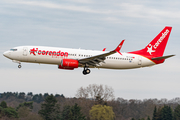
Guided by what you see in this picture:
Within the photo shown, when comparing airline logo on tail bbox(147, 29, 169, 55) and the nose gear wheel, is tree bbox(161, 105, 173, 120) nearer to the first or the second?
airline logo on tail bbox(147, 29, 169, 55)

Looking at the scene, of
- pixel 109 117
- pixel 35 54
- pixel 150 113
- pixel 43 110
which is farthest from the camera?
pixel 150 113

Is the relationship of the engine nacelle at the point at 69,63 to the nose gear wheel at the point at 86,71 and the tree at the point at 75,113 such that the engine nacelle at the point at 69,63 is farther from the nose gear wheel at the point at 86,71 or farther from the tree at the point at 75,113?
the tree at the point at 75,113

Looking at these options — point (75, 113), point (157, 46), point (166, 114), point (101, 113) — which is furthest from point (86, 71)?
point (166, 114)

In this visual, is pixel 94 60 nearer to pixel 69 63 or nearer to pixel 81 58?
pixel 81 58

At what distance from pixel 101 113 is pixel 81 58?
68.5 meters

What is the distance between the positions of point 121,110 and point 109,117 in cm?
2743

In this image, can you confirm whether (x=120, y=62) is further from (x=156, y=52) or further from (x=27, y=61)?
(x=27, y=61)

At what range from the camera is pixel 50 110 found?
129 m

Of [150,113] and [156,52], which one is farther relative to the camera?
[150,113]

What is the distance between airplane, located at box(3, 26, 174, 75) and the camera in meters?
65.9

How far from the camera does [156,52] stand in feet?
249

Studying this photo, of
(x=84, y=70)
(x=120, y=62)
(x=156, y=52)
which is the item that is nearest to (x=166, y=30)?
(x=156, y=52)

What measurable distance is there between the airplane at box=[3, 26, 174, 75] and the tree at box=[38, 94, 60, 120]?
59.8 meters

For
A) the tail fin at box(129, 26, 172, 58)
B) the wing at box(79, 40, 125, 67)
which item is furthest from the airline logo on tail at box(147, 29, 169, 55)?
the wing at box(79, 40, 125, 67)
